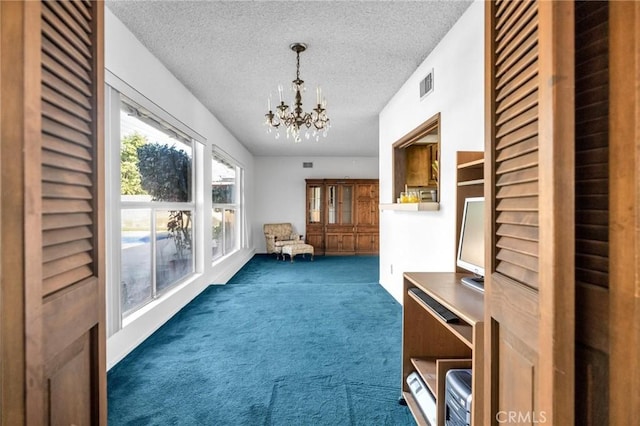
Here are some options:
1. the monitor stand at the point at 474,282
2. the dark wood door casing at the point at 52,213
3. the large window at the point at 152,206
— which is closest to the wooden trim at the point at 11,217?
the dark wood door casing at the point at 52,213

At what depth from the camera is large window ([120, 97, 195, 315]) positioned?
2721 mm

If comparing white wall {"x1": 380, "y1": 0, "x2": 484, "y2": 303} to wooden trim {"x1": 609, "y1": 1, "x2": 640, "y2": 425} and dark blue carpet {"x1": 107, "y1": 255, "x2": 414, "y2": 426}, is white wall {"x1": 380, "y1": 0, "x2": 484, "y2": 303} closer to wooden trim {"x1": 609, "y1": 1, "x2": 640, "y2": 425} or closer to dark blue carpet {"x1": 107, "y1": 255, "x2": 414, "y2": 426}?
dark blue carpet {"x1": 107, "y1": 255, "x2": 414, "y2": 426}

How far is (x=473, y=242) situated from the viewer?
1719 millimetres

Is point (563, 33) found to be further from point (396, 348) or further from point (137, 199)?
point (137, 199)

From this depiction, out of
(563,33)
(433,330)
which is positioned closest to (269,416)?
(433,330)

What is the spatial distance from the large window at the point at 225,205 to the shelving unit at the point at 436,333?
3.65 metres

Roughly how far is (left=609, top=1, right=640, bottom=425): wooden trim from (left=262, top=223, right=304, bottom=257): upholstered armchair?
690cm

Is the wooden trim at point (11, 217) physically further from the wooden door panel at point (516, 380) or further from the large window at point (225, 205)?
the large window at point (225, 205)

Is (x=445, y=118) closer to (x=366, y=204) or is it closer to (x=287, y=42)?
(x=287, y=42)

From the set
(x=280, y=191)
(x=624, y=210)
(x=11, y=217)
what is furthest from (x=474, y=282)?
(x=280, y=191)

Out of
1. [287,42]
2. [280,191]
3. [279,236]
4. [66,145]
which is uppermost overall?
[287,42]

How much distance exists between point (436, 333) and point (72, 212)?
6.23 ft

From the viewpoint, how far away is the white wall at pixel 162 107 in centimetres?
230

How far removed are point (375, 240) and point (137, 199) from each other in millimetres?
5951
